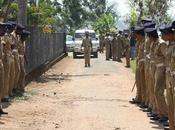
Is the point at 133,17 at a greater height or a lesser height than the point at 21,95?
greater

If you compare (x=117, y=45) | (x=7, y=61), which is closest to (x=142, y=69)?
(x=7, y=61)

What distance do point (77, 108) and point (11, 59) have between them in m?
2.37

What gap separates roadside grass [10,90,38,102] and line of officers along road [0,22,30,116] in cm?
13

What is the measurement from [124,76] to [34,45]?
406 cm

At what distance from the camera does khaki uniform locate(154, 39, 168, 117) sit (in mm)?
11391

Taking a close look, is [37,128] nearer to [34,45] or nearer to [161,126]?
[161,126]

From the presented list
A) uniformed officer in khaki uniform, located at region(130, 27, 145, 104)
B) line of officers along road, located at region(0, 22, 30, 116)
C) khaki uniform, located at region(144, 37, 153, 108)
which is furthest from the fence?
khaki uniform, located at region(144, 37, 153, 108)

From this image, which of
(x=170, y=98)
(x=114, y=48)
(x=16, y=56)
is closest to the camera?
(x=170, y=98)

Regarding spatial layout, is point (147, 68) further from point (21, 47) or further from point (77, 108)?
point (21, 47)

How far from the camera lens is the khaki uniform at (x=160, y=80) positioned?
37.4 ft

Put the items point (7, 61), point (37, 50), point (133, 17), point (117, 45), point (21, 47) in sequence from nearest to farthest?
point (7, 61) → point (21, 47) → point (37, 50) → point (117, 45) → point (133, 17)

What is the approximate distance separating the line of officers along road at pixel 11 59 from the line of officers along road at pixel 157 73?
3.34 meters

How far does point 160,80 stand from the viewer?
11.5m

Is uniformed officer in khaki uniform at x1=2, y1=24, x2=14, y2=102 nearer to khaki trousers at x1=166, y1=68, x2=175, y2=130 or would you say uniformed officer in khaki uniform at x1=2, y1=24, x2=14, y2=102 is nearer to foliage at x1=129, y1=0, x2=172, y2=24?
khaki trousers at x1=166, y1=68, x2=175, y2=130
